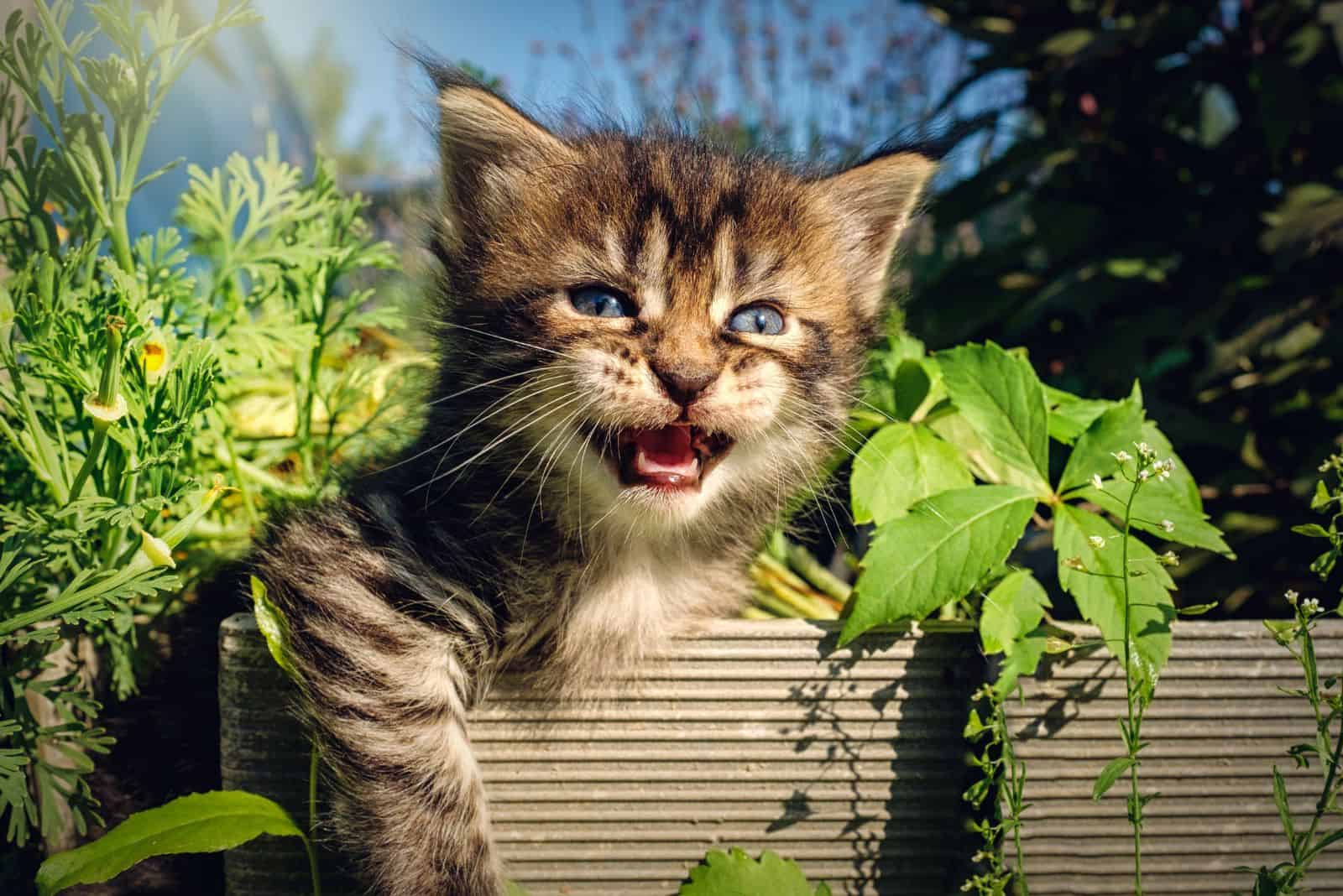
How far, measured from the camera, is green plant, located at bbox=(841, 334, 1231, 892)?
1.30 m

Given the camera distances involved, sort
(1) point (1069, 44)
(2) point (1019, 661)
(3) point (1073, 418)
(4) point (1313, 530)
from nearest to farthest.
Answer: (4) point (1313, 530) → (2) point (1019, 661) → (3) point (1073, 418) → (1) point (1069, 44)

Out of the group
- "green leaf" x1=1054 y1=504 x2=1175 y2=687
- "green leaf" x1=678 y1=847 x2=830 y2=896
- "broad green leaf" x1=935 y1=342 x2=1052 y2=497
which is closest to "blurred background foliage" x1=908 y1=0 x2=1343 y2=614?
"broad green leaf" x1=935 y1=342 x2=1052 y2=497

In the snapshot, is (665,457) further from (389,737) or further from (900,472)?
(389,737)

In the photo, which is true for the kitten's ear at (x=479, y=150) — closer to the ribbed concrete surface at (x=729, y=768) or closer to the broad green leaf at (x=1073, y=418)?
the ribbed concrete surface at (x=729, y=768)

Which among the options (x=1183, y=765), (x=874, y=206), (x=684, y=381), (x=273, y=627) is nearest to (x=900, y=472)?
(x=684, y=381)

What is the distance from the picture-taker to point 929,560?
137 centimetres

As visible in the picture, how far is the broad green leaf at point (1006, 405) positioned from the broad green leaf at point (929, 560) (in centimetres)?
11

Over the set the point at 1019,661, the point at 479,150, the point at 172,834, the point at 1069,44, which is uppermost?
the point at 1069,44

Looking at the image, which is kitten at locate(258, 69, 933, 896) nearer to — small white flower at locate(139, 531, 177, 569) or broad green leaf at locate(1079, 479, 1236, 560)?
small white flower at locate(139, 531, 177, 569)

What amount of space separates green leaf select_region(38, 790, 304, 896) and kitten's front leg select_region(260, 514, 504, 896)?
0.39 feet

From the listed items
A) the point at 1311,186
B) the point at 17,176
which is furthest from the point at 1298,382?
the point at 17,176

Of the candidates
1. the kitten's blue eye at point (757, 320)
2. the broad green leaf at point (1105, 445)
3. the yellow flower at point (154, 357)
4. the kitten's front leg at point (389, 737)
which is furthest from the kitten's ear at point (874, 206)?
the yellow flower at point (154, 357)

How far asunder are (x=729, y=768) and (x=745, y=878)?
0.16 m

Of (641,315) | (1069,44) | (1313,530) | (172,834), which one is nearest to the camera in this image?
(1313,530)
